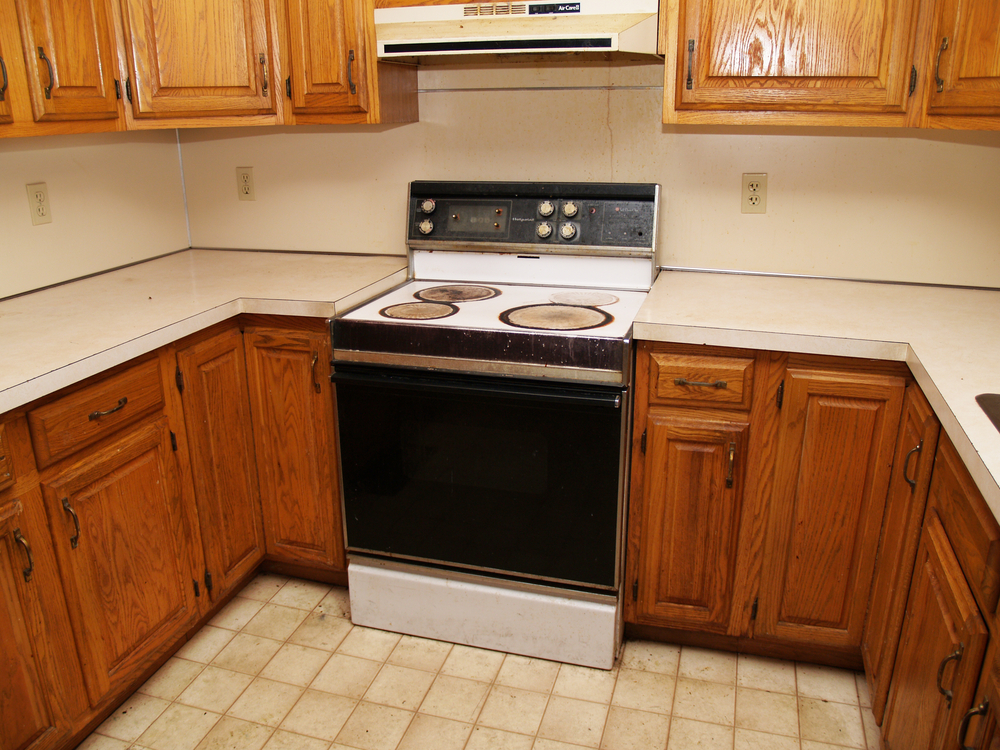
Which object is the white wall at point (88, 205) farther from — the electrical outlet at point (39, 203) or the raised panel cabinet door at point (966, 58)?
the raised panel cabinet door at point (966, 58)

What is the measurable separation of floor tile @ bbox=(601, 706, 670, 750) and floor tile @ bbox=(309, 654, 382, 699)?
59 centimetres

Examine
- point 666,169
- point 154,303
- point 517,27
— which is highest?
point 517,27

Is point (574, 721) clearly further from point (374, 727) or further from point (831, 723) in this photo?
point (831, 723)

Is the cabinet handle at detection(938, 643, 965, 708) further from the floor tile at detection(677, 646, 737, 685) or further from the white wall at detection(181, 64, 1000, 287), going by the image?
the white wall at detection(181, 64, 1000, 287)

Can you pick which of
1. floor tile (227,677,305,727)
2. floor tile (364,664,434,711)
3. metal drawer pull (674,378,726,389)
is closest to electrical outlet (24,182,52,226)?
floor tile (227,677,305,727)

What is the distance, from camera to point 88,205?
225 centimetres

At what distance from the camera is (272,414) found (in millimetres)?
2086

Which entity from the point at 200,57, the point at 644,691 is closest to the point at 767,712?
the point at 644,691

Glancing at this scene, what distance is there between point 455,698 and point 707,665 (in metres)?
0.63

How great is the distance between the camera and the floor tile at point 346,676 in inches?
74.7

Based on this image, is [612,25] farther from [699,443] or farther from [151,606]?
[151,606]

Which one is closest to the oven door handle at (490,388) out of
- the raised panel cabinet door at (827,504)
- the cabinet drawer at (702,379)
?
the cabinet drawer at (702,379)

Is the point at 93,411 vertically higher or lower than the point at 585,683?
higher

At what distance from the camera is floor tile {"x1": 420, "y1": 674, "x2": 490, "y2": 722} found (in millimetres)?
1818
